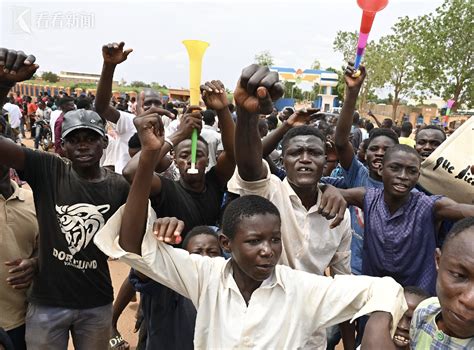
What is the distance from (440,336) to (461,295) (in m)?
0.18

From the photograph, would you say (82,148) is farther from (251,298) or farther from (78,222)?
(251,298)

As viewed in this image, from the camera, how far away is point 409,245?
2367mm

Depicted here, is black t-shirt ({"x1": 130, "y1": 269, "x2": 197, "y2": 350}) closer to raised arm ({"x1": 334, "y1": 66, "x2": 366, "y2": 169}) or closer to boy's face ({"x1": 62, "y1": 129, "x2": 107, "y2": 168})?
boy's face ({"x1": 62, "y1": 129, "x2": 107, "y2": 168})

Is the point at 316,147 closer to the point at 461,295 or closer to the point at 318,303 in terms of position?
the point at 318,303

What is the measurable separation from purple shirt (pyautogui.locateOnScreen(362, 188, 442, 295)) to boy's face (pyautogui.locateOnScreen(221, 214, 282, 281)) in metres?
0.98

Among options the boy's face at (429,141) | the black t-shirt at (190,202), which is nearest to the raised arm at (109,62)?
the black t-shirt at (190,202)

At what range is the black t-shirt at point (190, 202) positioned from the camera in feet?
8.09

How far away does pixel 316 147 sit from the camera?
2322 millimetres

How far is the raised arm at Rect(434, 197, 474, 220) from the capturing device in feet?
7.18

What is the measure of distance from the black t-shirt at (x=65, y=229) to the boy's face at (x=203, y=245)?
0.47m

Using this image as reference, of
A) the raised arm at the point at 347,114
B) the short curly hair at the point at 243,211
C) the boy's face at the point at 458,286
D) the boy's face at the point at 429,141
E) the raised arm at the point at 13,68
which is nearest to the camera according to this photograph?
the boy's face at the point at 458,286

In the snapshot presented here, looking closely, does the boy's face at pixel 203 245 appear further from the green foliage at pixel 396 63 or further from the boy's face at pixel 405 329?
the green foliage at pixel 396 63

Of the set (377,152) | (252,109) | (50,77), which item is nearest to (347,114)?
(377,152)

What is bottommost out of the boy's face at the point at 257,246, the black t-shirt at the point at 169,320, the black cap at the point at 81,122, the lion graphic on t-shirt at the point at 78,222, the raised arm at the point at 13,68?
the black t-shirt at the point at 169,320
